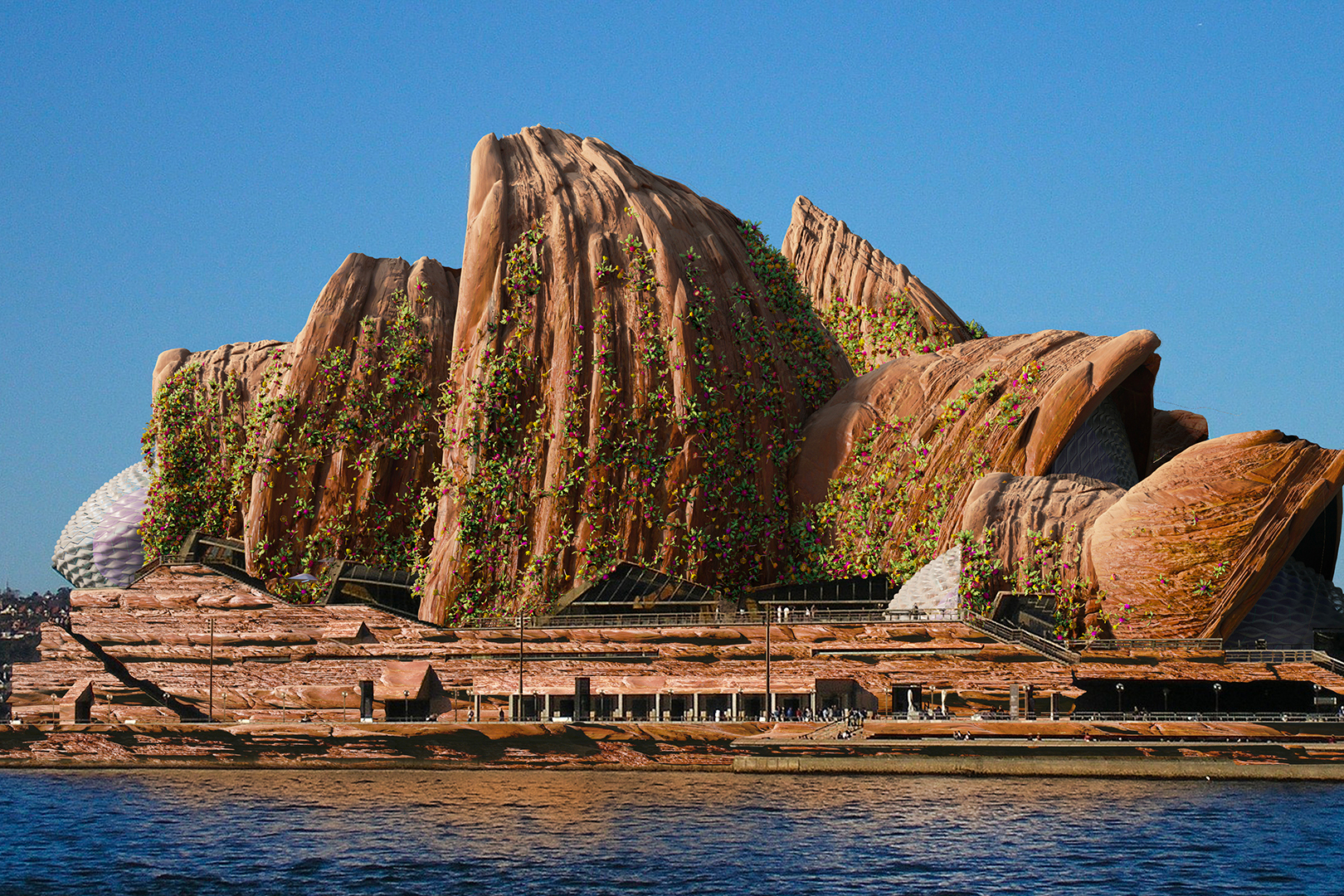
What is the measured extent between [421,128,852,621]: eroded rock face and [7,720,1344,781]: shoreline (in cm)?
981

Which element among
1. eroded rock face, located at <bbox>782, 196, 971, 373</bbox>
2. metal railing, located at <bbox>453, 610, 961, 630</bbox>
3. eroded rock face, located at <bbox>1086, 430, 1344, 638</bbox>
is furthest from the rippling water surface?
eroded rock face, located at <bbox>782, 196, 971, 373</bbox>

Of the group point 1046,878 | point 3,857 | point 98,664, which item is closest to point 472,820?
point 3,857

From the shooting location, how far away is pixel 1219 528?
57.6 meters

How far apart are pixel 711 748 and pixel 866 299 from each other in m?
40.8

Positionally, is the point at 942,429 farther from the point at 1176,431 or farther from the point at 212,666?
the point at 212,666

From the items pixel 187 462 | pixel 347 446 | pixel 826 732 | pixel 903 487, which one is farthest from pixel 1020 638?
pixel 187 462

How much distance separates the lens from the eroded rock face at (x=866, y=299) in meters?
87.3

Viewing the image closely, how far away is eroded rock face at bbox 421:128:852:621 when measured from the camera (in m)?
69.1

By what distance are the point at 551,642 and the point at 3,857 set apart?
2746cm

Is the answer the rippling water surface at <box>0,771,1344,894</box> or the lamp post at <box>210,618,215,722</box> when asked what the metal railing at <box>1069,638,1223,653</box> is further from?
the lamp post at <box>210,618,215,722</box>

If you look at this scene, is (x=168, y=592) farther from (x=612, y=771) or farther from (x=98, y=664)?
(x=612, y=771)

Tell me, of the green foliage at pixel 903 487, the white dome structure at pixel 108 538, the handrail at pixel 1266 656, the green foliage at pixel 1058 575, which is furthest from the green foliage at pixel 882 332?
the white dome structure at pixel 108 538

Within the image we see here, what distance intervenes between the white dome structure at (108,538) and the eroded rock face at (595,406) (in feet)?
94.7

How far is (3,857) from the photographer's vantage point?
4100cm
